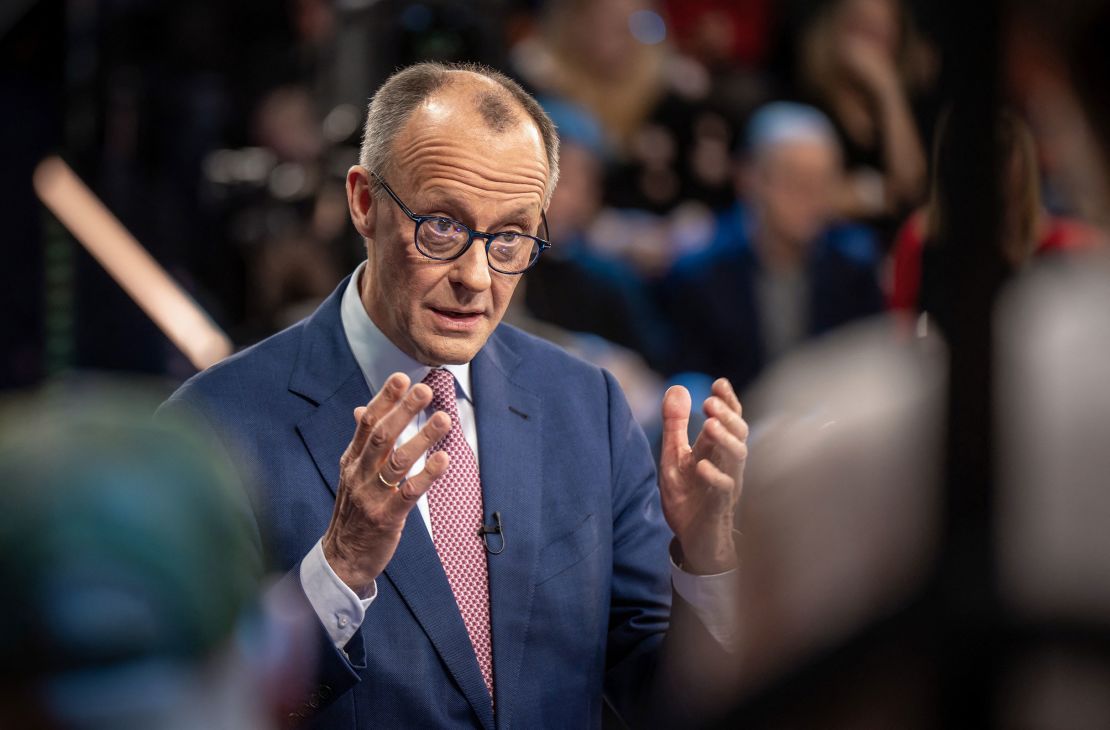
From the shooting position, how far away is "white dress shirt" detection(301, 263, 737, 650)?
5.95 feet

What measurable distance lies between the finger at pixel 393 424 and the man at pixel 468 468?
0.12 metres

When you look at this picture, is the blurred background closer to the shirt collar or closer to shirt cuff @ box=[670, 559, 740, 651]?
shirt cuff @ box=[670, 559, 740, 651]

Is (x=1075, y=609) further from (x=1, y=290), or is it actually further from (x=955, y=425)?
(x=1, y=290)

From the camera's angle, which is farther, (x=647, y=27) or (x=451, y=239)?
(x=647, y=27)

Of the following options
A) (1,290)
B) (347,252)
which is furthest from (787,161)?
(1,290)

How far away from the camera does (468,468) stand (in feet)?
7.09

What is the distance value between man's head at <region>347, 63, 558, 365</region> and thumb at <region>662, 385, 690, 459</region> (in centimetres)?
29

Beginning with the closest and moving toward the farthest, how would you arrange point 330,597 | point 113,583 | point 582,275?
point 113,583, point 330,597, point 582,275

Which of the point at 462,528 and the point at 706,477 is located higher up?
the point at 706,477

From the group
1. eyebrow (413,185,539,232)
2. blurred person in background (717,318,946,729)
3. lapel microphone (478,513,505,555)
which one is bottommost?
lapel microphone (478,513,505,555)

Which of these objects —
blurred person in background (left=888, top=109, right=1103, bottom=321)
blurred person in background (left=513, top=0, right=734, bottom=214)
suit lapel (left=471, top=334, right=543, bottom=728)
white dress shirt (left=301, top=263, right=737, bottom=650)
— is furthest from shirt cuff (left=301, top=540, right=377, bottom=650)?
blurred person in background (left=513, top=0, right=734, bottom=214)

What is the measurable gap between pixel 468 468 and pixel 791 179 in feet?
9.24

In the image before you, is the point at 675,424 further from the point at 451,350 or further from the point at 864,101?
the point at 864,101

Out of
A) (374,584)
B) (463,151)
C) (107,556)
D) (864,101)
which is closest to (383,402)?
(374,584)
